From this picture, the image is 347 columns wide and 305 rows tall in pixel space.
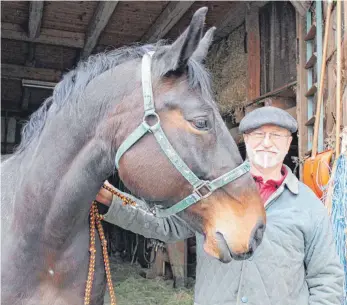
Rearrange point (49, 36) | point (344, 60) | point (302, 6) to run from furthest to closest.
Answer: point (49, 36) < point (302, 6) < point (344, 60)

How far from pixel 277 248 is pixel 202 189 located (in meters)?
0.52

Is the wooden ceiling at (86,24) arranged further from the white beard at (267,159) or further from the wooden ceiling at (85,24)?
the white beard at (267,159)

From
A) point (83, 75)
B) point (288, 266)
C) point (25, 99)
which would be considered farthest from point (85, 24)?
point (288, 266)

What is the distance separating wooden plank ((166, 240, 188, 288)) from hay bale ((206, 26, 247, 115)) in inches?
71.8

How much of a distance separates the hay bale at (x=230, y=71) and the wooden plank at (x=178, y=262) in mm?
1823

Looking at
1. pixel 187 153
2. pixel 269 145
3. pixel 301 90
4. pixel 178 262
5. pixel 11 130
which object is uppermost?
pixel 11 130

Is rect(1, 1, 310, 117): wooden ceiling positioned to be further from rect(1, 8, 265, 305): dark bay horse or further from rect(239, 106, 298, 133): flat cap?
rect(1, 8, 265, 305): dark bay horse

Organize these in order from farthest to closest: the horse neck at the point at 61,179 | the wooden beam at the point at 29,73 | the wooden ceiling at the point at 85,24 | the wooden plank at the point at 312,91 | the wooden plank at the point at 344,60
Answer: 1. the wooden beam at the point at 29,73
2. the wooden ceiling at the point at 85,24
3. the wooden plank at the point at 312,91
4. the wooden plank at the point at 344,60
5. the horse neck at the point at 61,179

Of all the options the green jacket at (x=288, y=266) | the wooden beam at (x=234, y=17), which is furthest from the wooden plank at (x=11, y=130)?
the green jacket at (x=288, y=266)

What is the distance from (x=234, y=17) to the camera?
5.01m

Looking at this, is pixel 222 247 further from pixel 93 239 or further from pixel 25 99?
pixel 25 99

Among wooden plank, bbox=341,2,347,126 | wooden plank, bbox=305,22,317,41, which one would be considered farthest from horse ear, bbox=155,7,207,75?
wooden plank, bbox=305,22,317,41

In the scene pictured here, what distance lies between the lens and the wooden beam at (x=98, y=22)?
454cm

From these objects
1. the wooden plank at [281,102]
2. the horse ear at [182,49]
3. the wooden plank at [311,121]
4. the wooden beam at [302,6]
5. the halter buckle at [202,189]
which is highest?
the wooden beam at [302,6]
